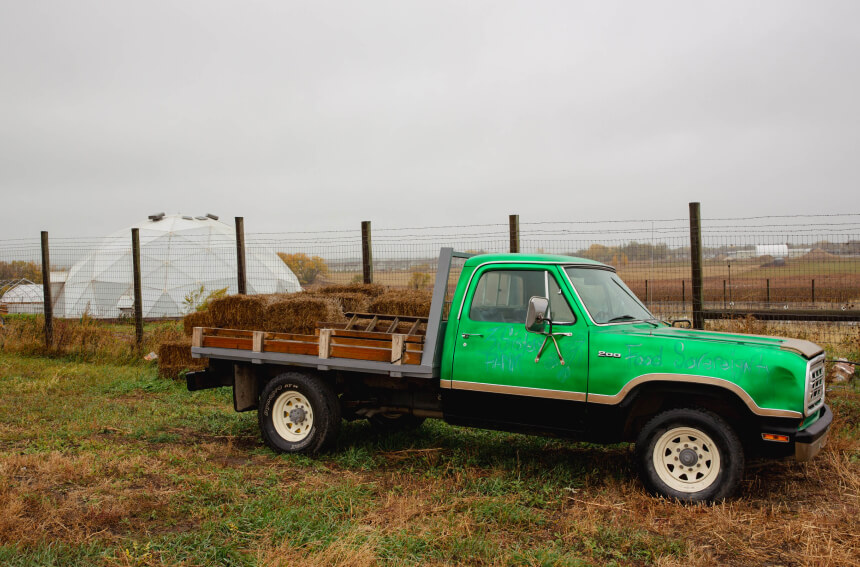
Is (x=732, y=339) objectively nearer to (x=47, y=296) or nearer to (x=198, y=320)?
(x=198, y=320)

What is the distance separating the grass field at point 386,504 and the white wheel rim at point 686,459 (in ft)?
0.72

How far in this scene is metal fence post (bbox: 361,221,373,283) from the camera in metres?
11.5

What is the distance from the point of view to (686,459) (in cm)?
540

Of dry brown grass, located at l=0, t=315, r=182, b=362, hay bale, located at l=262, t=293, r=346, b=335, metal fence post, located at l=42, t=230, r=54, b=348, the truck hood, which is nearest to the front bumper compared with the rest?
the truck hood

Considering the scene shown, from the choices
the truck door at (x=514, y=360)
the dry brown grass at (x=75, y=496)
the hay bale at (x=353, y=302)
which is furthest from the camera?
the hay bale at (x=353, y=302)

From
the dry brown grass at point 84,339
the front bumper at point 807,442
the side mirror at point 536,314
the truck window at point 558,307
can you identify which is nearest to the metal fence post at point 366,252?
the dry brown grass at point 84,339

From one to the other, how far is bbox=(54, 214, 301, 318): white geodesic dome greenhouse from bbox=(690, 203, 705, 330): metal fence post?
1638 cm

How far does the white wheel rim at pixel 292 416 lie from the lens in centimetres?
699

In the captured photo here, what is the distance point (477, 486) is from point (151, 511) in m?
2.48

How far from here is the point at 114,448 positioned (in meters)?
6.90

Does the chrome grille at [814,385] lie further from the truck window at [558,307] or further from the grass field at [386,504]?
the truck window at [558,307]

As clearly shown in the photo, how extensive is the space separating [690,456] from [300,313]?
552 centimetres

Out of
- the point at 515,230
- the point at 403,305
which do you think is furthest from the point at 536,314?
the point at 515,230

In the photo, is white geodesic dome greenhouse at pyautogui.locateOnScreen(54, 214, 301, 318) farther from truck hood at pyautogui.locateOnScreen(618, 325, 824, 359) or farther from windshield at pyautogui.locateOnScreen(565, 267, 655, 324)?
truck hood at pyautogui.locateOnScreen(618, 325, 824, 359)
